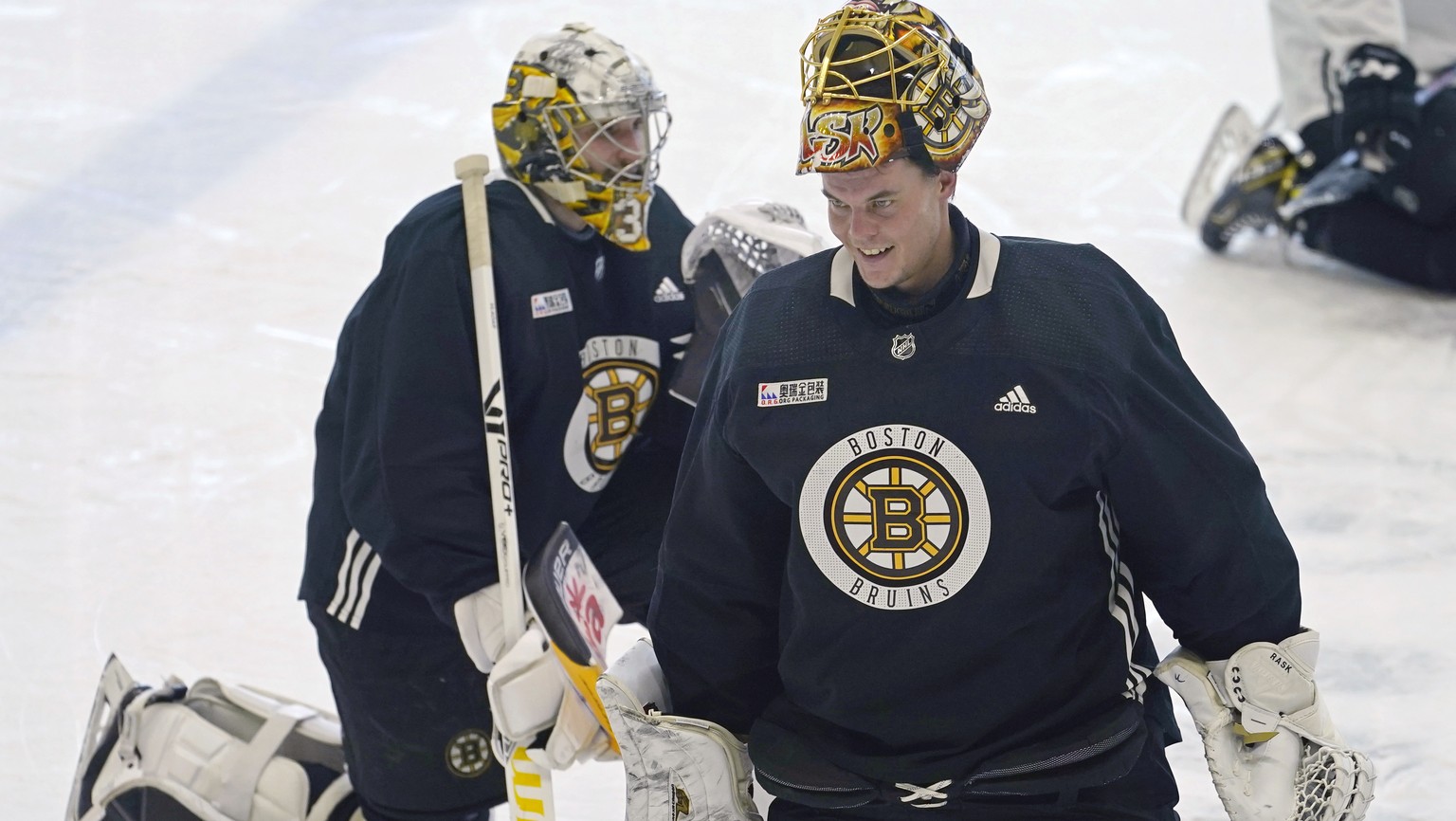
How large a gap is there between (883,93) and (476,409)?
0.83m

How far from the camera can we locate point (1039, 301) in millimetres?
1586

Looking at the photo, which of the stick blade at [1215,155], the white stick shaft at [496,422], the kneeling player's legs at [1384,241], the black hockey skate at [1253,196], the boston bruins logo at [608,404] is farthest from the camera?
the stick blade at [1215,155]

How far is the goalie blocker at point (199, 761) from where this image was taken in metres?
2.35

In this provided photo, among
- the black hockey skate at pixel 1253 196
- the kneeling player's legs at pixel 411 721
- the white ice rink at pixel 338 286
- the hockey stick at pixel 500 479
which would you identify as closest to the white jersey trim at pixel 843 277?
the white ice rink at pixel 338 286

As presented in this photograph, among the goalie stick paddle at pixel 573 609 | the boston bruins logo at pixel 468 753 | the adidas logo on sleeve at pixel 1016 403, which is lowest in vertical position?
the boston bruins logo at pixel 468 753

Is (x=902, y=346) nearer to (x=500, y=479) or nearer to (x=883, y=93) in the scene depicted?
(x=883, y=93)

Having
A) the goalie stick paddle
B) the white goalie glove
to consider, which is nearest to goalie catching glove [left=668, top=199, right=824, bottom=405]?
the goalie stick paddle

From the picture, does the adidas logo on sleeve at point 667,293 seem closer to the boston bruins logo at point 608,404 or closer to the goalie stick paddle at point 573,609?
the boston bruins logo at point 608,404

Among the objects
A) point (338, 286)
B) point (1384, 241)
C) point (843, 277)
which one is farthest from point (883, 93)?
point (1384, 241)

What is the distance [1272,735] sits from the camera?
167cm

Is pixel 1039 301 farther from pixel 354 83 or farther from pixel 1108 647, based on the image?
pixel 354 83

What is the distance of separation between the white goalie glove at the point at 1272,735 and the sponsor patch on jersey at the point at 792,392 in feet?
1.59

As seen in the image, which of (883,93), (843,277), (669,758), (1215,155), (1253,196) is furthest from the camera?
(1215,155)

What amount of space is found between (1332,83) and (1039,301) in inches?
126
